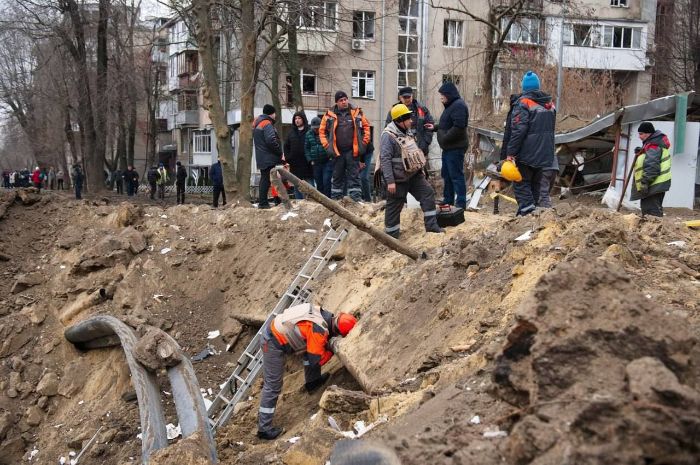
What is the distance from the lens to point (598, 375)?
135 inches

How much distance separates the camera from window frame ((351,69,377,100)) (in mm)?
42531

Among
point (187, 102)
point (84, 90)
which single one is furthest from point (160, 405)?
point (187, 102)

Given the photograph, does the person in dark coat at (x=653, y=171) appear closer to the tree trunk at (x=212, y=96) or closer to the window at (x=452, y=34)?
the tree trunk at (x=212, y=96)

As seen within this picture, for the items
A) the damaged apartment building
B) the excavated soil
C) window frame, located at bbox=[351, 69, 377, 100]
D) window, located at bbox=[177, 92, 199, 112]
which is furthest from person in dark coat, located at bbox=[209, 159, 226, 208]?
window, located at bbox=[177, 92, 199, 112]

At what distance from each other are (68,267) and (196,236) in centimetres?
221

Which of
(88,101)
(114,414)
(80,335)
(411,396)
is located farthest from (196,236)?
(88,101)

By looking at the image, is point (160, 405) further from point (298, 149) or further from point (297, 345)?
point (298, 149)

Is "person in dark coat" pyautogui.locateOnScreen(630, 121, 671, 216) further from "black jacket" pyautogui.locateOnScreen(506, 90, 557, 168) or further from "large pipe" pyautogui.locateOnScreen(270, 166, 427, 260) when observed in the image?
"large pipe" pyautogui.locateOnScreen(270, 166, 427, 260)

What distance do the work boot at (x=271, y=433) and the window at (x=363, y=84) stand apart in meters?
36.2

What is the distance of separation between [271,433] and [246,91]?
11.1 m

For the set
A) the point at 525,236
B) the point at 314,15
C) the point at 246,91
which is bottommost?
the point at 525,236

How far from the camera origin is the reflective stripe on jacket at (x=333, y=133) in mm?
12086

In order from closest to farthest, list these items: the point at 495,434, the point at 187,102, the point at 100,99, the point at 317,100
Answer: the point at 495,434
the point at 100,99
the point at 317,100
the point at 187,102

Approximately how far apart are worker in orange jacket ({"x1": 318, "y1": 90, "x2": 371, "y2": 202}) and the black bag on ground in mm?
2785
